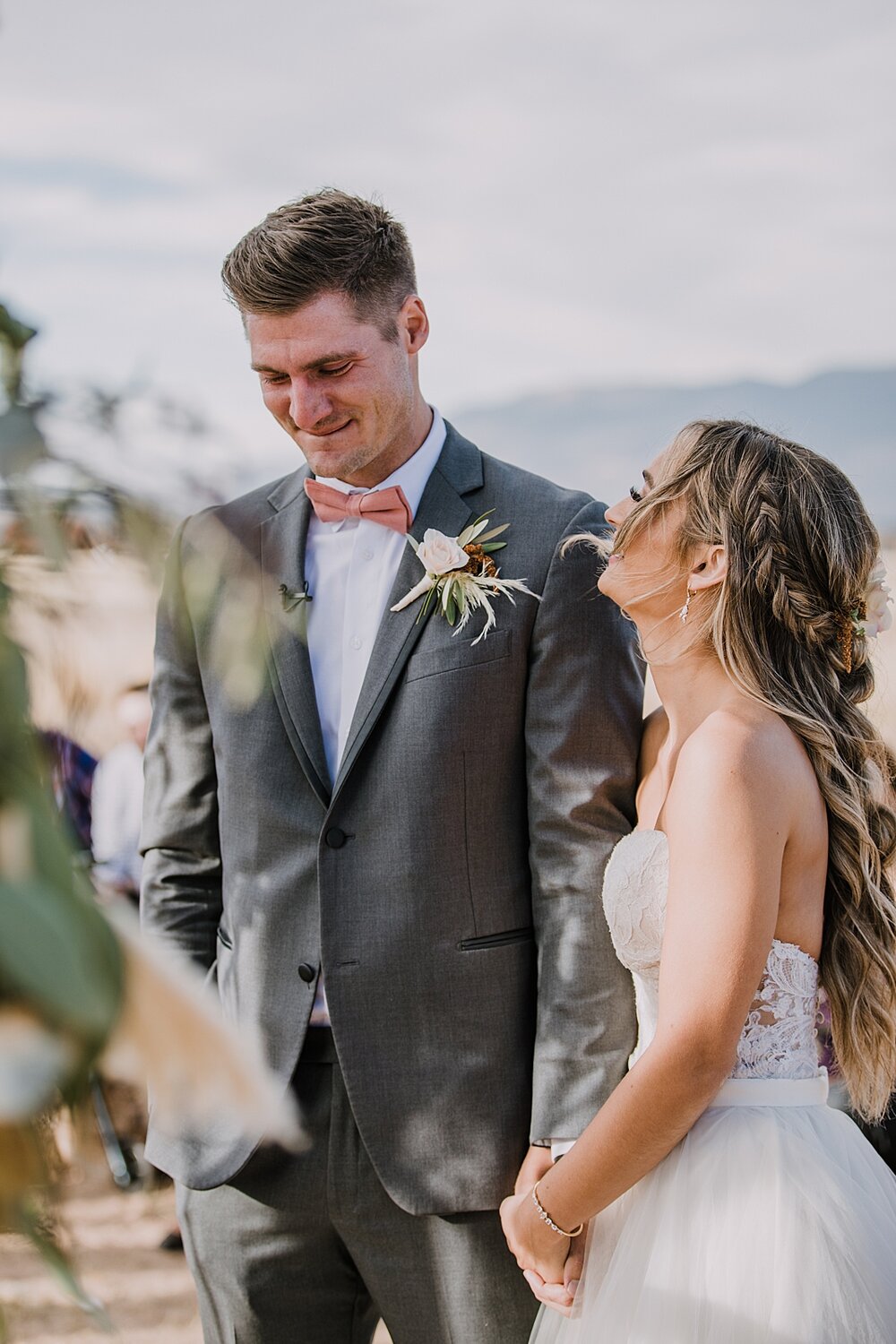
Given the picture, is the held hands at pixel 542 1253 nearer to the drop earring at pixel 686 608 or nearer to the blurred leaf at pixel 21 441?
the drop earring at pixel 686 608

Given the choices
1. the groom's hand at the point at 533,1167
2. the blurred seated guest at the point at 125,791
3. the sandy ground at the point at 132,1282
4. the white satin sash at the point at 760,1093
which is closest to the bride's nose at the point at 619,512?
the white satin sash at the point at 760,1093

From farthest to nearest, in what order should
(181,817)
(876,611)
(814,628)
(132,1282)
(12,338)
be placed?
(132,1282) < (181,817) < (876,611) < (814,628) < (12,338)

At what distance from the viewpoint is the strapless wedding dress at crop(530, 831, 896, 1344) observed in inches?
72.7

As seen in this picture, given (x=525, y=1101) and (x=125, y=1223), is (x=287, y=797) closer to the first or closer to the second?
(x=525, y=1101)

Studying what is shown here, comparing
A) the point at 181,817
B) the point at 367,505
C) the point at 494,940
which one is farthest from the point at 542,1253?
the point at 367,505

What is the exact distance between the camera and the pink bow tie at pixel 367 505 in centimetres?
228

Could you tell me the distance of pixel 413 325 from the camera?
235cm

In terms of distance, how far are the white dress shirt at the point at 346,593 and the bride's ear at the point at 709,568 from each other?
1.75ft

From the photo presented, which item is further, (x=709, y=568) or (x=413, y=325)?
(x=413, y=325)

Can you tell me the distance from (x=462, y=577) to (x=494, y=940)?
24.3 inches

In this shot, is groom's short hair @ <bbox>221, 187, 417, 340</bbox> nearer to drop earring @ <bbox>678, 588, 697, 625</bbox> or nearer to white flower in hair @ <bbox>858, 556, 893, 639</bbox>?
drop earring @ <bbox>678, 588, 697, 625</bbox>

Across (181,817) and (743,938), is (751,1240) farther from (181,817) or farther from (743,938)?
(181,817)

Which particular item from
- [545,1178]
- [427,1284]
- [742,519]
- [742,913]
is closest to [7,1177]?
[742,913]

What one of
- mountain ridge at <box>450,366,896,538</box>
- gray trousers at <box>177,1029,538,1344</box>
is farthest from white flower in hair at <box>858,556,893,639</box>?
mountain ridge at <box>450,366,896,538</box>
